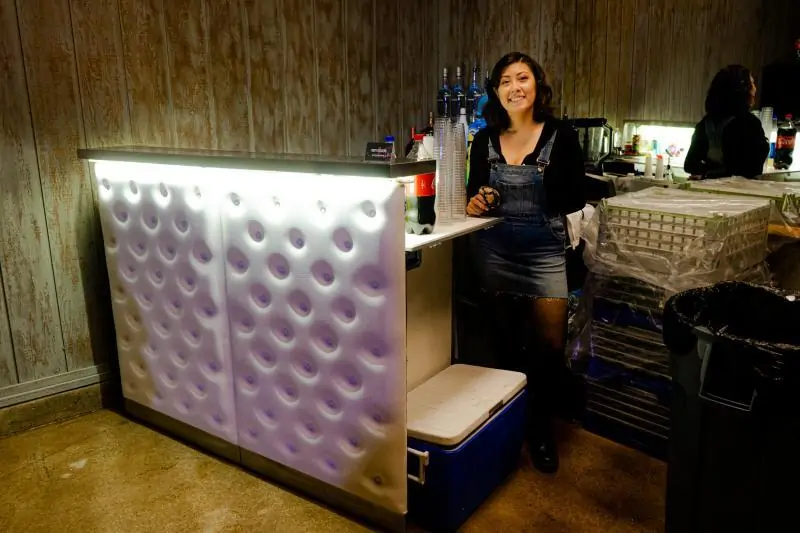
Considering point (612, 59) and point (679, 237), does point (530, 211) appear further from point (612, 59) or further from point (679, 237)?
point (612, 59)

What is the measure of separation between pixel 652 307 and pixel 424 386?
0.92 meters

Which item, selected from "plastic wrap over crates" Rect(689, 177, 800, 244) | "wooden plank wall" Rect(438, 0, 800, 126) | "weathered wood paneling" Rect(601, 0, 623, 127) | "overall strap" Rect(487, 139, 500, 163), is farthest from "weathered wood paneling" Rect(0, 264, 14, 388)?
"weathered wood paneling" Rect(601, 0, 623, 127)

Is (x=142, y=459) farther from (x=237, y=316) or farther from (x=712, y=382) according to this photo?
(x=712, y=382)

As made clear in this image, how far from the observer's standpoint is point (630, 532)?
2.13 meters

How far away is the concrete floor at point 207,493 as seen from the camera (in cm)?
219

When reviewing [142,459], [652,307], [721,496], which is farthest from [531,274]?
[142,459]

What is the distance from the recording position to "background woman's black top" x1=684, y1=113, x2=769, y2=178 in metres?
3.91

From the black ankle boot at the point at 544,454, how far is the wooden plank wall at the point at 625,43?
2.77 metres

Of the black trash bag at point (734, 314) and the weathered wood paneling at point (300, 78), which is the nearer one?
the black trash bag at point (734, 314)

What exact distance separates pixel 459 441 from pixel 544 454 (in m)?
0.60

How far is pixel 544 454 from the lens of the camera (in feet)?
8.23

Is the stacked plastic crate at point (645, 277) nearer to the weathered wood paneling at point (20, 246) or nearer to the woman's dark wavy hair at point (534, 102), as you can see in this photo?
the woman's dark wavy hair at point (534, 102)

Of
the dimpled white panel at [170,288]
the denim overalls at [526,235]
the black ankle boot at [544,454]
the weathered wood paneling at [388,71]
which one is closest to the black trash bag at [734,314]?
the denim overalls at [526,235]

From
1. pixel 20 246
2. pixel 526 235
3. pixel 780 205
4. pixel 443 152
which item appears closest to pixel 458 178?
pixel 443 152
